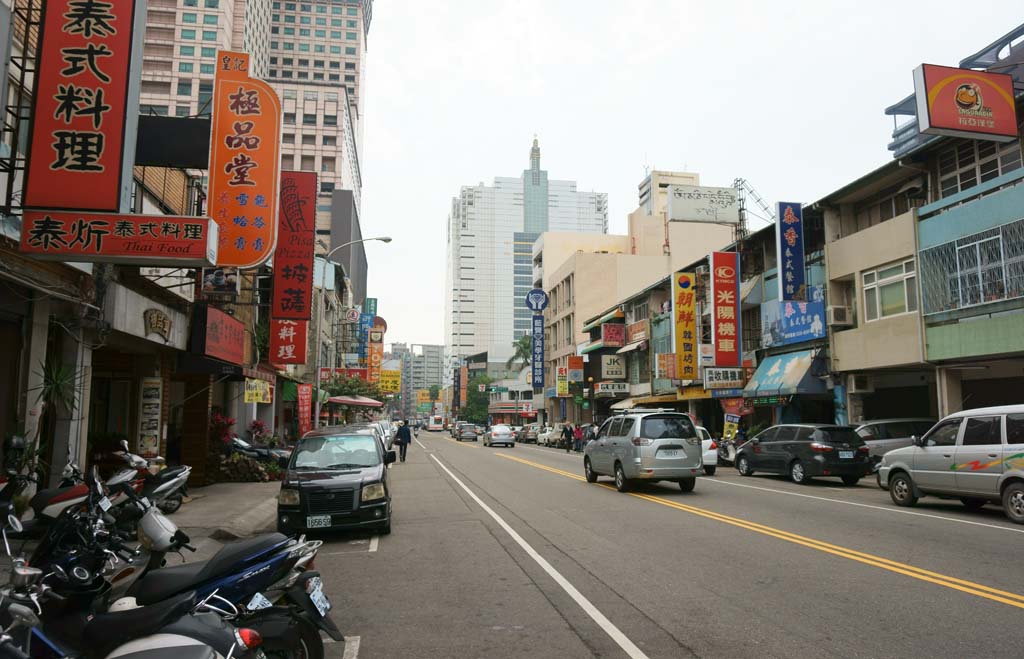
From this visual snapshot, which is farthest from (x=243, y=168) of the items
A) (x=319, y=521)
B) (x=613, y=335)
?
(x=613, y=335)

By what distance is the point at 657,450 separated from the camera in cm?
1527

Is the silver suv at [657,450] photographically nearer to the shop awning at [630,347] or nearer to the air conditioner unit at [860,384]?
the air conditioner unit at [860,384]

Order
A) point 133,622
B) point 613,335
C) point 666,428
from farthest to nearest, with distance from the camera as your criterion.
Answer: point 613,335 < point 666,428 < point 133,622

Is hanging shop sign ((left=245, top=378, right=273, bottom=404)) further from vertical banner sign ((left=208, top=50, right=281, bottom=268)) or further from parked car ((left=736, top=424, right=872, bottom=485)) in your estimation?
parked car ((left=736, top=424, right=872, bottom=485))

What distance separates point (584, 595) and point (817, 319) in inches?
849

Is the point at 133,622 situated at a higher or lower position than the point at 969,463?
lower

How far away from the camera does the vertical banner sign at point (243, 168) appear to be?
14.2 meters

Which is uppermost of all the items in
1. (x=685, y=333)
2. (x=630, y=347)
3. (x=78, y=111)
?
(x=630, y=347)

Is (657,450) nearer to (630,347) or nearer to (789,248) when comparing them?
(789,248)

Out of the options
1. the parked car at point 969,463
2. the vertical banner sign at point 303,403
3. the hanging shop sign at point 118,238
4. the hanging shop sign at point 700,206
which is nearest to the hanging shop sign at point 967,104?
the parked car at point 969,463

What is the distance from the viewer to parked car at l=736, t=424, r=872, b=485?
58.4ft

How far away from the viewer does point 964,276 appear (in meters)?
19.0

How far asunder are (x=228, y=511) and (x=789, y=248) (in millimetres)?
21664

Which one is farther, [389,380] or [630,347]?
[389,380]
